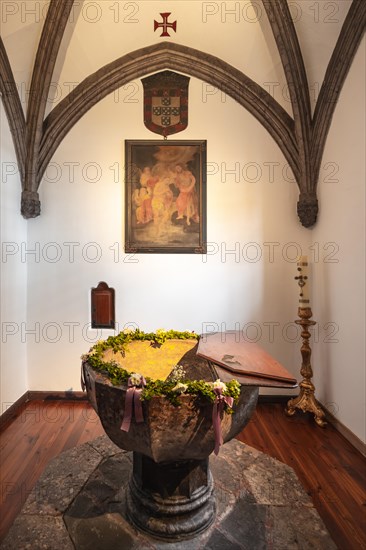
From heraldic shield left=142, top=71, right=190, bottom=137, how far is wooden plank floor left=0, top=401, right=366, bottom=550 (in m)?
3.83

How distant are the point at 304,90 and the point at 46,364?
4.92 m

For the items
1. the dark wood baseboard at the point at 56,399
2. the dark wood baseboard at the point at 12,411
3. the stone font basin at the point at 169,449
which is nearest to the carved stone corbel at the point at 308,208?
the dark wood baseboard at the point at 56,399

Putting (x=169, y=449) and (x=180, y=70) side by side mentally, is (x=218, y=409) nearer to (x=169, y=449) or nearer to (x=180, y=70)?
(x=169, y=449)

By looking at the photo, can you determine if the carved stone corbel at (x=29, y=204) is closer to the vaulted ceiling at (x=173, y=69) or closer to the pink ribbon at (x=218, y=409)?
the vaulted ceiling at (x=173, y=69)

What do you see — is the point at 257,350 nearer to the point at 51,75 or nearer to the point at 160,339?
the point at 160,339

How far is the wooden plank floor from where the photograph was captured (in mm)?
1955

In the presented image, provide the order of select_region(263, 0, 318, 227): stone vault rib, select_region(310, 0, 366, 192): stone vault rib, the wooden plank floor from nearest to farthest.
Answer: the wooden plank floor
select_region(310, 0, 366, 192): stone vault rib
select_region(263, 0, 318, 227): stone vault rib

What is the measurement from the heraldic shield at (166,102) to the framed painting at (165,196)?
24 centimetres

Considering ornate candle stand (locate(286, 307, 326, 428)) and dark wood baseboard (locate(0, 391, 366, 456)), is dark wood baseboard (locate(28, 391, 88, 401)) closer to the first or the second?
dark wood baseboard (locate(0, 391, 366, 456))

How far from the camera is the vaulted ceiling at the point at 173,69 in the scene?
3385mm

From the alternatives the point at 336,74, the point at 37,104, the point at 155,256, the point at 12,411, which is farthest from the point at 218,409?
the point at 37,104

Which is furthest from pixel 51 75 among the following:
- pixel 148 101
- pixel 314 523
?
pixel 314 523

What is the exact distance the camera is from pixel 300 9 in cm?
310

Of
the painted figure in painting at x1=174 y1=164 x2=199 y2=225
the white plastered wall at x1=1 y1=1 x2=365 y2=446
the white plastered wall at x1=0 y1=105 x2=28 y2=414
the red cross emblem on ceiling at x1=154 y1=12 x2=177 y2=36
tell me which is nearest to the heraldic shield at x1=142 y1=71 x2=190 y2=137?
the white plastered wall at x1=1 y1=1 x2=365 y2=446
